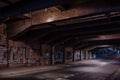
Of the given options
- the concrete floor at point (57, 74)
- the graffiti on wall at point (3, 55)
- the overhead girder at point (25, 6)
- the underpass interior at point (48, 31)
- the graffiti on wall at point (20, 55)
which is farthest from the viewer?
the graffiti on wall at point (20, 55)

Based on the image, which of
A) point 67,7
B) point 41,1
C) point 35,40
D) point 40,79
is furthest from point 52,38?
point 41,1

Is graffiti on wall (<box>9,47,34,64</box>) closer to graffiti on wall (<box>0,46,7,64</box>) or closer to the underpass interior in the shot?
the underpass interior

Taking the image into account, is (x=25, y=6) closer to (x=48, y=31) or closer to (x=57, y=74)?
(x=57, y=74)

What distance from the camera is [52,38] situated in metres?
27.0

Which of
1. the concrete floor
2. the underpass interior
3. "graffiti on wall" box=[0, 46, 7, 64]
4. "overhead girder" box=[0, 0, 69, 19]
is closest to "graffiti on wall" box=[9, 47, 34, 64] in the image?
the underpass interior

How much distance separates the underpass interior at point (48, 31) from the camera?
12.2 meters

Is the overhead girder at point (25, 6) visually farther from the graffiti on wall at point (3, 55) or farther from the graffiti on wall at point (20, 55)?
the graffiti on wall at point (20, 55)

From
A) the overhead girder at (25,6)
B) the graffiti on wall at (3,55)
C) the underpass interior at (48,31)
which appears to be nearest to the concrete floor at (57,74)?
the underpass interior at (48,31)

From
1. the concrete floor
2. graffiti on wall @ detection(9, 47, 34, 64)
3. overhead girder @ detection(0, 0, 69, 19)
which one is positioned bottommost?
the concrete floor

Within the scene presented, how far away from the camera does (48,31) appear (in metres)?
22.5

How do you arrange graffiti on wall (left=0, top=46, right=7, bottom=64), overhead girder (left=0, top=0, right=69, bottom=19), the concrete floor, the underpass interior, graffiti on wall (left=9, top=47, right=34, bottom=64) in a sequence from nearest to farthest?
overhead girder (left=0, top=0, right=69, bottom=19)
the underpass interior
the concrete floor
graffiti on wall (left=0, top=46, right=7, bottom=64)
graffiti on wall (left=9, top=47, right=34, bottom=64)

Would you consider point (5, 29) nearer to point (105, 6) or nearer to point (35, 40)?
point (35, 40)

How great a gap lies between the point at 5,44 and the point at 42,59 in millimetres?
7936

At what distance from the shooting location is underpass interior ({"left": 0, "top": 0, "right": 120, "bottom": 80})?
12.2 metres
